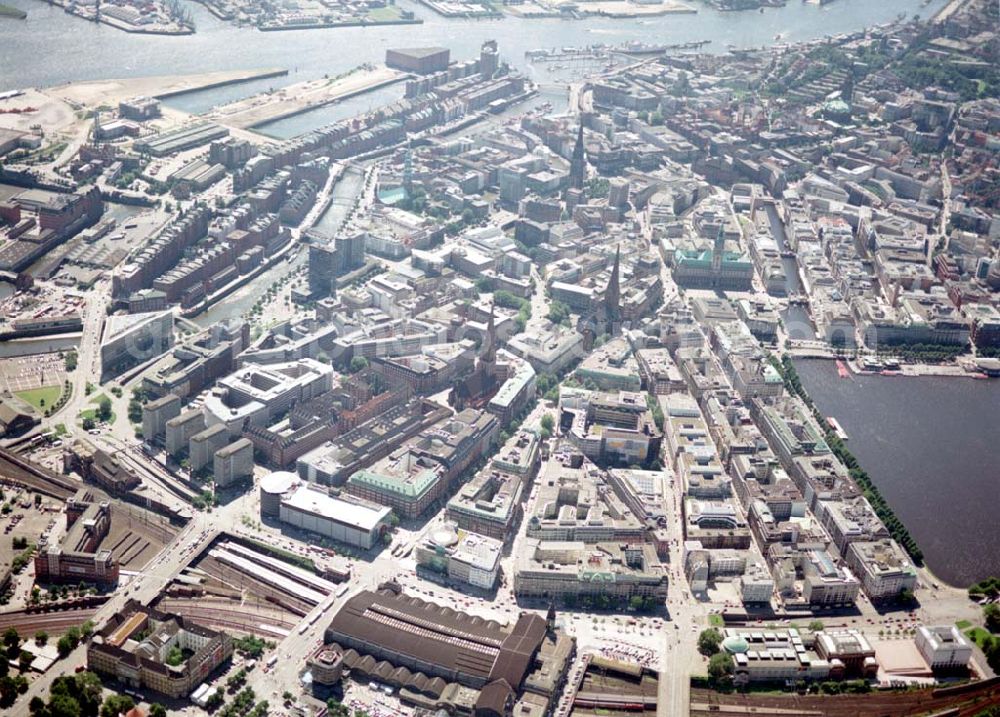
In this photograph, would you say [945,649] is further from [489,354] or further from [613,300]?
[613,300]

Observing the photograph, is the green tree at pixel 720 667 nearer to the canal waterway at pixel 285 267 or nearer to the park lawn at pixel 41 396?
the park lawn at pixel 41 396

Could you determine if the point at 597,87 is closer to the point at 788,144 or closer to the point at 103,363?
the point at 788,144

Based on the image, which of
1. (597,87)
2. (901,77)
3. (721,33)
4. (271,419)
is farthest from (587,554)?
(721,33)

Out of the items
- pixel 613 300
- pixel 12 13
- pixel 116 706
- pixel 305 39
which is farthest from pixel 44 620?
pixel 12 13

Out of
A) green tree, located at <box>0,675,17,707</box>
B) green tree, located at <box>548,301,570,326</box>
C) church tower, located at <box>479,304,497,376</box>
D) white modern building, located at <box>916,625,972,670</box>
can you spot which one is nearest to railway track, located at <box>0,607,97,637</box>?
green tree, located at <box>0,675,17,707</box>

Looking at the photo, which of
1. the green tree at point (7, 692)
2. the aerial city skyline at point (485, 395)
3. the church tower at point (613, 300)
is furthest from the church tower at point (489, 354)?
the green tree at point (7, 692)

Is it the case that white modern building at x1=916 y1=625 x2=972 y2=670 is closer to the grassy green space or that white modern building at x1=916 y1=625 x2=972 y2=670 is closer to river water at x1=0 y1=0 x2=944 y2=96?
river water at x1=0 y1=0 x2=944 y2=96
